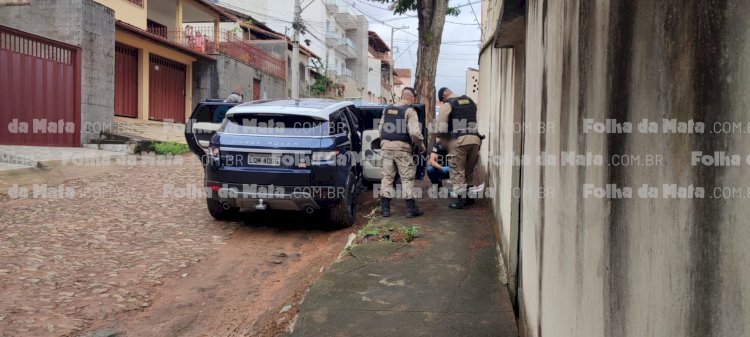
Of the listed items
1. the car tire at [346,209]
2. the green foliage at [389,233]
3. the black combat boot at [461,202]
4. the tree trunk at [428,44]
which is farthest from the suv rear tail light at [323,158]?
the tree trunk at [428,44]

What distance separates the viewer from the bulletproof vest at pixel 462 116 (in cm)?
697

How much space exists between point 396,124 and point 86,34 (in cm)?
958

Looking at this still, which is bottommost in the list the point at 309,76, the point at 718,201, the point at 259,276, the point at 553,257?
the point at 259,276

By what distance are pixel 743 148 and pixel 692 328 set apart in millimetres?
428

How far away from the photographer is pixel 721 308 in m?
1.18

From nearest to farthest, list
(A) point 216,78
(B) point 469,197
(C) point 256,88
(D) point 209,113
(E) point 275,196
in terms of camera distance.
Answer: (E) point 275,196
(B) point 469,197
(D) point 209,113
(A) point 216,78
(C) point 256,88

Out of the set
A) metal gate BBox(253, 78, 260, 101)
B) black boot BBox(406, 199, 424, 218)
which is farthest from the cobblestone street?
metal gate BBox(253, 78, 260, 101)

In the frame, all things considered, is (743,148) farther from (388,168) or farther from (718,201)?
(388,168)

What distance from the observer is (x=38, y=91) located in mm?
11805

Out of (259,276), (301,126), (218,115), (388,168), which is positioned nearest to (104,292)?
(259,276)

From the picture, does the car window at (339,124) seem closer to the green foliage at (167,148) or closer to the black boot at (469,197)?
the black boot at (469,197)

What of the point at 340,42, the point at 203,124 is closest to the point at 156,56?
the point at 203,124

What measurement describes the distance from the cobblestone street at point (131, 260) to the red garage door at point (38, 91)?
11.9 ft

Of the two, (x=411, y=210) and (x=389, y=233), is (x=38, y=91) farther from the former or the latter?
(x=389, y=233)
